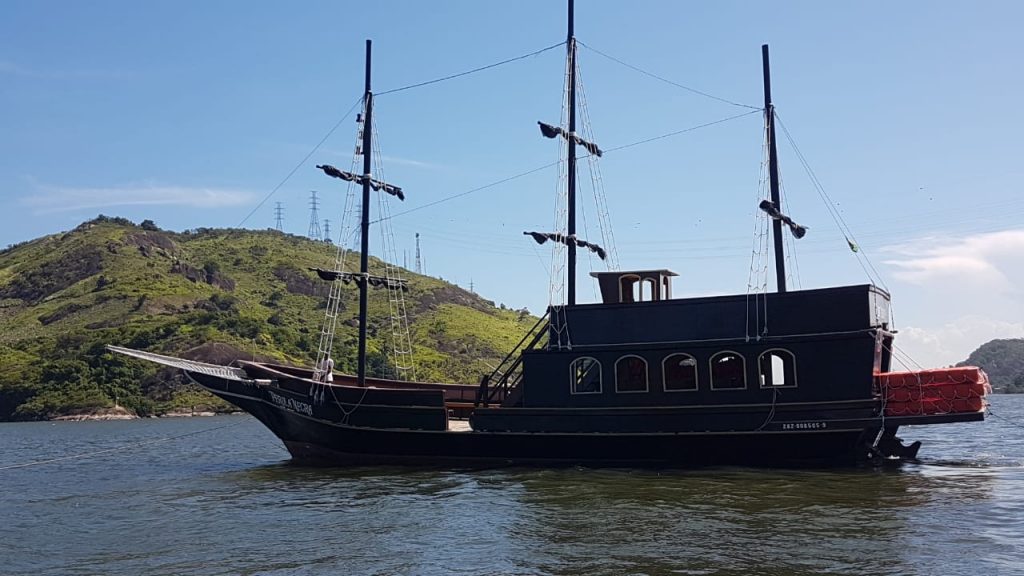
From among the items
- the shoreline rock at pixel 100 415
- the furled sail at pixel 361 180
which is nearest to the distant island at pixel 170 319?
the shoreline rock at pixel 100 415

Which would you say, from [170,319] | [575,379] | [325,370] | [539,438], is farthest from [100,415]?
[575,379]

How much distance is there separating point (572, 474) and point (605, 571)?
9940 mm

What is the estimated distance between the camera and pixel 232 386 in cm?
2694

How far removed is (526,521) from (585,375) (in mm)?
8101

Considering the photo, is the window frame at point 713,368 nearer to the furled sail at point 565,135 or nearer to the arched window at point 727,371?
the arched window at point 727,371

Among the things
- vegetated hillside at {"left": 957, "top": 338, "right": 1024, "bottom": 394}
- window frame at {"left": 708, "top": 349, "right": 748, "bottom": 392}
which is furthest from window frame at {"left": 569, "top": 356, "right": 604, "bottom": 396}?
vegetated hillside at {"left": 957, "top": 338, "right": 1024, "bottom": 394}

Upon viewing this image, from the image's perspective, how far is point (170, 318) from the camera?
91.1 m

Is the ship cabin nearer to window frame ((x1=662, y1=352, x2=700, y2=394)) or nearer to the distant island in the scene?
window frame ((x1=662, y1=352, x2=700, y2=394))

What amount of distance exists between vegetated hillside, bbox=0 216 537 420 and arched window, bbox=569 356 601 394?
56.9 meters

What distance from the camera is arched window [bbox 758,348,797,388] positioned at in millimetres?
21938

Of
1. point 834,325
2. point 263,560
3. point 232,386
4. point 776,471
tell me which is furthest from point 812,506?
point 232,386

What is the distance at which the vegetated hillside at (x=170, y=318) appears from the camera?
7869cm

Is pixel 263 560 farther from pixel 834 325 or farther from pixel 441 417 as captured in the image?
pixel 834 325

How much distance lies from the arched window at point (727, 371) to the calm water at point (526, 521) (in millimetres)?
2227
